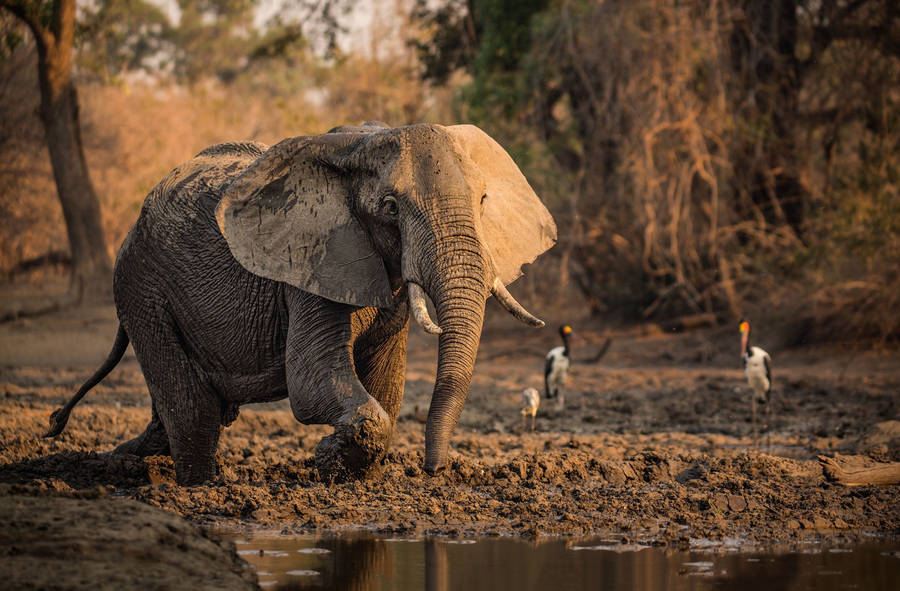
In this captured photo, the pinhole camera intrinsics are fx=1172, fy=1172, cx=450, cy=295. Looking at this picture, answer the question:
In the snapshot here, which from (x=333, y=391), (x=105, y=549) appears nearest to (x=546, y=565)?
(x=333, y=391)

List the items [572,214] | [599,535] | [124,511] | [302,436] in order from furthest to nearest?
[572,214] < [302,436] < [599,535] < [124,511]

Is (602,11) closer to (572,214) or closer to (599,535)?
(572,214)

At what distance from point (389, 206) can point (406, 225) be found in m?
0.15

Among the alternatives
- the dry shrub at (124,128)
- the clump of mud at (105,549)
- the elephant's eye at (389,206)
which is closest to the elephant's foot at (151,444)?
the clump of mud at (105,549)

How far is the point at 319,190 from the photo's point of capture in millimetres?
5852

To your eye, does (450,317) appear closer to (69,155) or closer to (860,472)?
(860,472)

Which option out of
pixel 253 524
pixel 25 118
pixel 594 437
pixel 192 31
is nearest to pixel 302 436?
pixel 594 437

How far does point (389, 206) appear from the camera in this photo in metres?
5.50

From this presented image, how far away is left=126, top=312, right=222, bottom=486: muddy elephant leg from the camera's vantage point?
6461 mm

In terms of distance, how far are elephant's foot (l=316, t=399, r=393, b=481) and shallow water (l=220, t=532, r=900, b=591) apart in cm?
33

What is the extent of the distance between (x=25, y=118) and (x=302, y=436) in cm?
1271

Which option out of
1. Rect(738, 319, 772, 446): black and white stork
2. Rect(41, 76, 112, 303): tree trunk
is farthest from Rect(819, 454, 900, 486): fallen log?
Rect(41, 76, 112, 303): tree trunk

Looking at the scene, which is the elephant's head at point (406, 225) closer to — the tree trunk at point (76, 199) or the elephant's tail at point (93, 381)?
the elephant's tail at point (93, 381)

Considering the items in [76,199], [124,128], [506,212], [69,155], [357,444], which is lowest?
[357,444]
